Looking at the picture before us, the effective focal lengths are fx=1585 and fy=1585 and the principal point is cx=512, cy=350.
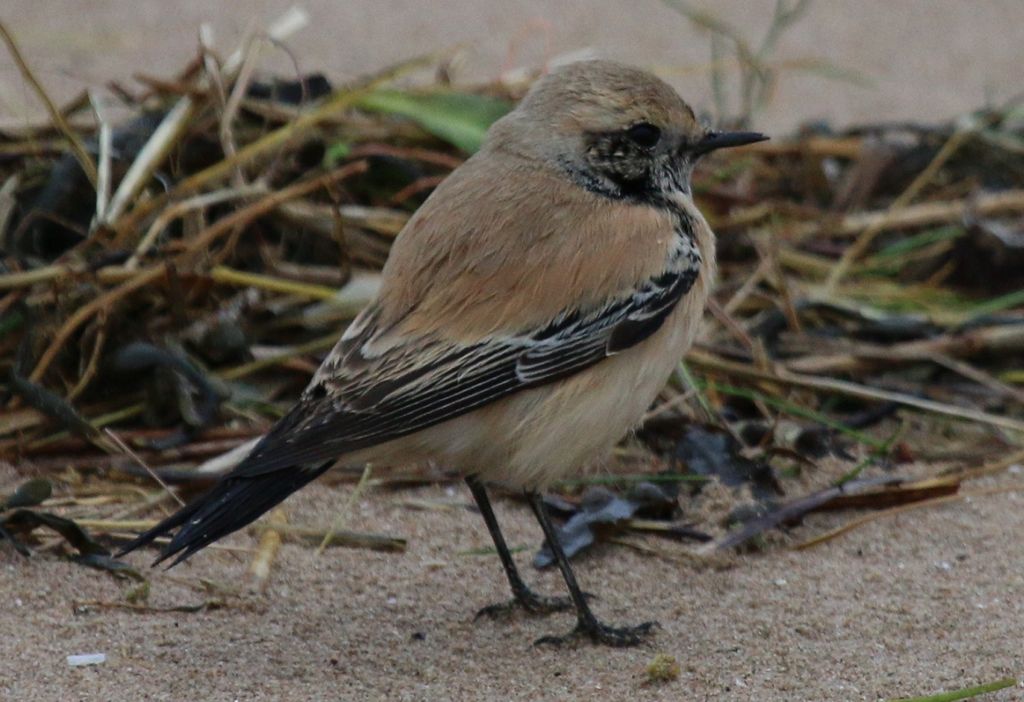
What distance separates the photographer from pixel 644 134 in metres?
4.92

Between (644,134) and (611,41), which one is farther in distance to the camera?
(611,41)

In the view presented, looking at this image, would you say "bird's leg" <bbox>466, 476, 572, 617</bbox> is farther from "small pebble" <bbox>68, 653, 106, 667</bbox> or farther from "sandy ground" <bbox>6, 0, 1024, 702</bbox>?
"small pebble" <bbox>68, 653, 106, 667</bbox>

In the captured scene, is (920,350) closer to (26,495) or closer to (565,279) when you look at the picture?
(565,279)

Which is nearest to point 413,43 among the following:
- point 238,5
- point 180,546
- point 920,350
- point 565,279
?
point 238,5

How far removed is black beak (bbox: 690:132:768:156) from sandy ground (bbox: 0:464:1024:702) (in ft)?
4.09

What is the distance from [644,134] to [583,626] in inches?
60.2

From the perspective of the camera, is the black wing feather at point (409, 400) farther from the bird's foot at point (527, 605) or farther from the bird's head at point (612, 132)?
the bird's foot at point (527, 605)

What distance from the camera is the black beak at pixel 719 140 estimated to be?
503 cm

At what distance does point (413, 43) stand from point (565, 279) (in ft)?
15.4

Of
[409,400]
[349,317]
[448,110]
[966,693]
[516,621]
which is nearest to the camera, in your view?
[966,693]

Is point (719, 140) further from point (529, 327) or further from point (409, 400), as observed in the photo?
point (409, 400)

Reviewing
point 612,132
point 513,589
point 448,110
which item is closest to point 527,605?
point 513,589

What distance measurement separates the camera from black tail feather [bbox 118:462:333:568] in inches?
156

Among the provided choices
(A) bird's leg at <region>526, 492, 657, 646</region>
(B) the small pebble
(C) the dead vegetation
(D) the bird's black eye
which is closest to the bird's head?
(D) the bird's black eye
